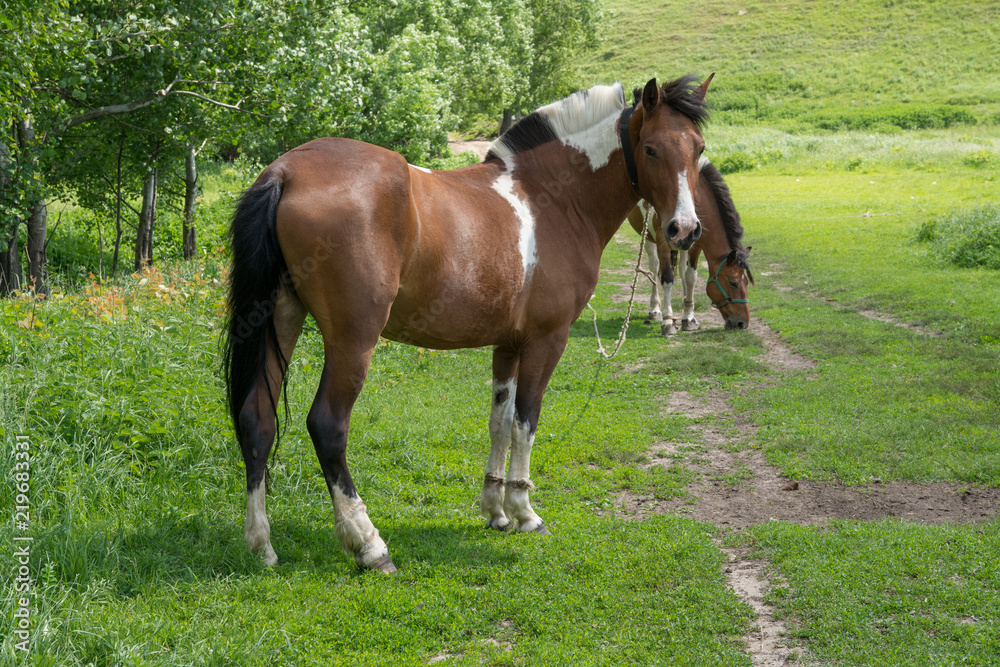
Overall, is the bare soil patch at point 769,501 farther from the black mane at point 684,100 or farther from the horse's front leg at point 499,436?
the black mane at point 684,100

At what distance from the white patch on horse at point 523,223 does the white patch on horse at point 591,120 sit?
54cm

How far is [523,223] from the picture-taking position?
4.68m

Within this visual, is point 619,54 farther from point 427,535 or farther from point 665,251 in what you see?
point 427,535

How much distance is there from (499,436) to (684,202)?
191 centimetres

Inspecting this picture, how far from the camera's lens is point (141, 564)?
3.71 m

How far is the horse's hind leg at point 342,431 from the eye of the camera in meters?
3.82

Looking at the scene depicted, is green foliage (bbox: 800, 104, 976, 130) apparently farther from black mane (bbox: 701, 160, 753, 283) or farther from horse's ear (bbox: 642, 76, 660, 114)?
horse's ear (bbox: 642, 76, 660, 114)

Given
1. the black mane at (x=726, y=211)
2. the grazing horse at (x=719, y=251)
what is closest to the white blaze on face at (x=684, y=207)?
the grazing horse at (x=719, y=251)

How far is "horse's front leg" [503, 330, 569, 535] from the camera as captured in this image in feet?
15.5

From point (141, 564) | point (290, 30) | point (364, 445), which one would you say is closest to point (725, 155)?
point (290, 30)

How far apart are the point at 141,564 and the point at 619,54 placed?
68.6 m

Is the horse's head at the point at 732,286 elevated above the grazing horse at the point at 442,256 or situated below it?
below

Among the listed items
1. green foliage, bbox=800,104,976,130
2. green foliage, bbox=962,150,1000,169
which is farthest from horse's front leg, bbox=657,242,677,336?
green foliage, bbox=800,104,976,130

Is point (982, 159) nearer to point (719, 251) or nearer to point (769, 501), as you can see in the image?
point (719, 251)
